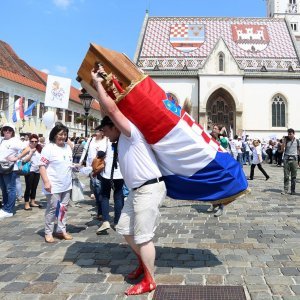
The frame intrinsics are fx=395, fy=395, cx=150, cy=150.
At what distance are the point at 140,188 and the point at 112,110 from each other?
0.81 meters

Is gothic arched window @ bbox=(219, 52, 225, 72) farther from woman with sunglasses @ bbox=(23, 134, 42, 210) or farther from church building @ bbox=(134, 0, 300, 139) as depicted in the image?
woman with sunglasses @ bbox=(23, 134, 42, 210)

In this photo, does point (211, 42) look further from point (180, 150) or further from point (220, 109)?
point (180, 150)

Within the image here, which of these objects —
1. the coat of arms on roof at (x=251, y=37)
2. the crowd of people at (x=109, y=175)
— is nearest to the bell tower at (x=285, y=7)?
the coat of arms on roof at (x=251, y=37)

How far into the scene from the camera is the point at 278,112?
42094mm

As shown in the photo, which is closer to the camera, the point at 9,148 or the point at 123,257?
the point at 123,257

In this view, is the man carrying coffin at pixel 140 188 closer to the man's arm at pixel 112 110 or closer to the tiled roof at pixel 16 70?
the man's arm at pixel 112 110

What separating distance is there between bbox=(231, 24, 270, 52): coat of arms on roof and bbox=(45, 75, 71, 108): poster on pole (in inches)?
1383

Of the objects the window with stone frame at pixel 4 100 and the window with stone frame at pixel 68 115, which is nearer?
the window with stone frame at pixel 4 100

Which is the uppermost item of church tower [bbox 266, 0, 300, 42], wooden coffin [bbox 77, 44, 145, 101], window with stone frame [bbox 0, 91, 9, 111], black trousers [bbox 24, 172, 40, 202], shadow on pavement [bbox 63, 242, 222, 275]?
church tower [bbox 266, 0, 300, 42]

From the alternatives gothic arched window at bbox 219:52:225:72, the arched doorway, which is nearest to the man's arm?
gothic arched window at bbox 219:52:225:72

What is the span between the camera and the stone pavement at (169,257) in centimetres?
386

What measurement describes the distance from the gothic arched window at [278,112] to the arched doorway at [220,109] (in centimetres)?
435

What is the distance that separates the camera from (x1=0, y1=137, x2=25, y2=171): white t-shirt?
306 inches

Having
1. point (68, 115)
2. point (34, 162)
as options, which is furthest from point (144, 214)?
point (68, 115)
